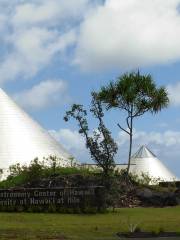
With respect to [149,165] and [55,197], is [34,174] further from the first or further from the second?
[149,165]

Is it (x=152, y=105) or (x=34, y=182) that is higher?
(x=152, y=105)

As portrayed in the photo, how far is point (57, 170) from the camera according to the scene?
3409cm

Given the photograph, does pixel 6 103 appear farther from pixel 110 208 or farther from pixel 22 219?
pixel 22 219

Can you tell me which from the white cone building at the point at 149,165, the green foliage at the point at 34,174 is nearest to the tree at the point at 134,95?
the green foliage at the point at 34,174

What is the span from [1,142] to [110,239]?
1250 inches

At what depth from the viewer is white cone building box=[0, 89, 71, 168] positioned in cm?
4644

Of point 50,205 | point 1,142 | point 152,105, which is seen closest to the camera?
point 50,205

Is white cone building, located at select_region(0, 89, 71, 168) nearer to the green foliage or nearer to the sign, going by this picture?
the green foliage

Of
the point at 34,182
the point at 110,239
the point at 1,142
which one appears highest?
the point at 1,142

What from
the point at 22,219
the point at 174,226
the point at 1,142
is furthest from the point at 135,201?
the point at 1,142

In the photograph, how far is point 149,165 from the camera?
62656 mm

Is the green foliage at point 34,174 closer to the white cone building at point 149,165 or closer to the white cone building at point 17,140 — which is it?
the white cone building at point 17,140

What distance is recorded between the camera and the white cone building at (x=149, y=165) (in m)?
62.0

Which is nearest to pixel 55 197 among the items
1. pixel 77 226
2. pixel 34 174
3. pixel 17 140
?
pixel 34 174
